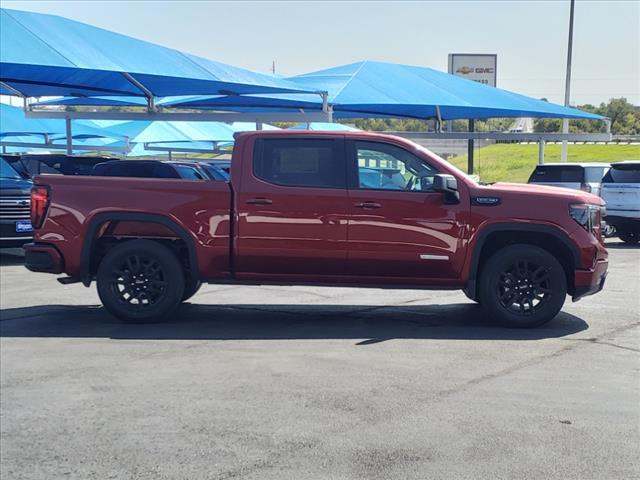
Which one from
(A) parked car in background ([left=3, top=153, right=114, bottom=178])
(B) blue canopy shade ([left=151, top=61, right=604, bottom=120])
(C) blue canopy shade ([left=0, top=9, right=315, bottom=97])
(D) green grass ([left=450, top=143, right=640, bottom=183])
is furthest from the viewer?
(B) blue canopy shade ([left=151, top=61, right=604, bottom=120])

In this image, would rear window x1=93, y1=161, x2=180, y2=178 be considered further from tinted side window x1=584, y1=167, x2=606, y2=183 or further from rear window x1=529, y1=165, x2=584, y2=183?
tinted side window x1=584, y1=167, x2=606, y2=183

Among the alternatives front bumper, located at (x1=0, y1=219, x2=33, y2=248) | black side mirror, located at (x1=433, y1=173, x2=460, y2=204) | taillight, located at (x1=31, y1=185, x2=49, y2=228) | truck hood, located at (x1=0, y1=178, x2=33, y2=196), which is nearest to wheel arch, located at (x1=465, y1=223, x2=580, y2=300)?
black side mirror, located at (x1=433, y1=173, x2=460, y2=204)

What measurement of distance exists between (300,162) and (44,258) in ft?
9.32

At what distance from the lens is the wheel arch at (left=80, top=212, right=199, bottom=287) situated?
829 cm

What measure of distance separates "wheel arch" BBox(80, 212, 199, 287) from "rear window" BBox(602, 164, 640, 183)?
38.3 ft

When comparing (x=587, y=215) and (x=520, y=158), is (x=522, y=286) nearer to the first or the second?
(x=587, y=215)

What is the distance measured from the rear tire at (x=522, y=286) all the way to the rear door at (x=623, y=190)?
968 cm

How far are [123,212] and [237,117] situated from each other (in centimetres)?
933

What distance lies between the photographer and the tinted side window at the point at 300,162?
8.30 meters

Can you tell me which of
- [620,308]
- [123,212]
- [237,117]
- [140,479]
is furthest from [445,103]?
[140,479]

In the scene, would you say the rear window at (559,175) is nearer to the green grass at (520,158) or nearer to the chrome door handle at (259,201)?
the green grass at (520,158)

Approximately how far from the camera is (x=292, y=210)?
8.18 meters

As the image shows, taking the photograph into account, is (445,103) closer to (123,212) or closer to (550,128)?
(550,128)

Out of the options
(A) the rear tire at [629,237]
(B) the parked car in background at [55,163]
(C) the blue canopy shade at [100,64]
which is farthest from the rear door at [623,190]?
(B) the parked car in background at [55,163]
